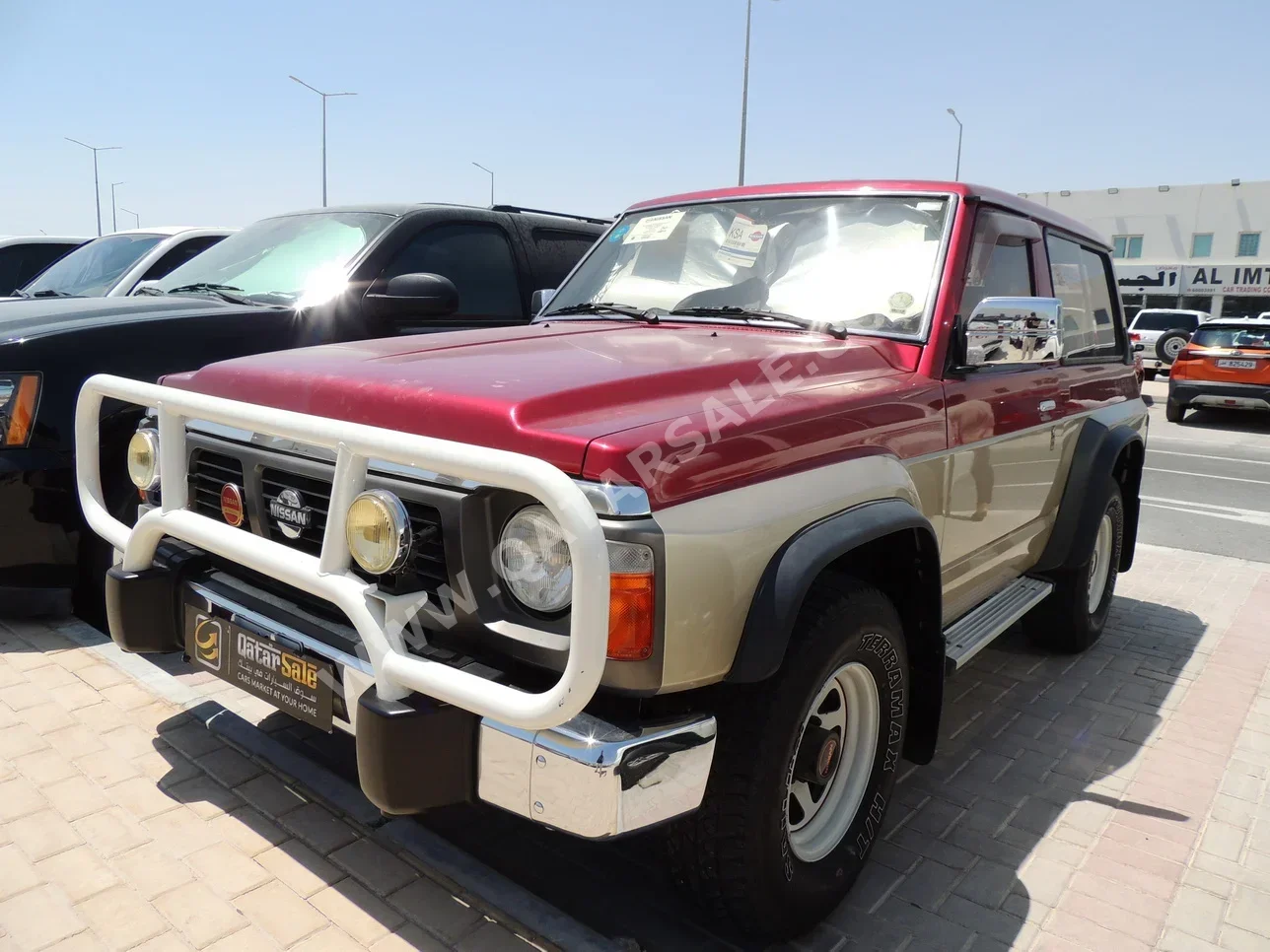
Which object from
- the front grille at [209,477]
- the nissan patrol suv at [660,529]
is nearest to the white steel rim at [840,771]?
the nissan patrol suv at [660,529]

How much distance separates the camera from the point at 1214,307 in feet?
125

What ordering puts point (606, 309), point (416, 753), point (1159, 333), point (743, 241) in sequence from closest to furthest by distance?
point (416, 753), point (743, 241), point (606, 309), point (1159, 333)

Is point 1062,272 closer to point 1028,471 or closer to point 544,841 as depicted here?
point 1028,471

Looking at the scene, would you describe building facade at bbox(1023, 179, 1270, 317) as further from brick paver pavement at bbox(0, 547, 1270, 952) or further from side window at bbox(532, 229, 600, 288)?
brick paver pavement at bbox(0, 547, 1270, 952)

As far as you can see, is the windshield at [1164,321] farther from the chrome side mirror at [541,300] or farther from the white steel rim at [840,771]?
the white steel rim at [840,771]

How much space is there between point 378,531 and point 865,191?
2.23 meters

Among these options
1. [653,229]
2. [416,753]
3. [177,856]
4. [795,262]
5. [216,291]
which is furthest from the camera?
[216,291]

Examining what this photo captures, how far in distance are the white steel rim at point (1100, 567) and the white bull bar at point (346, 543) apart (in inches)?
151

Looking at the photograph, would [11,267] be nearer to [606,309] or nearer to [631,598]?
[606,309]

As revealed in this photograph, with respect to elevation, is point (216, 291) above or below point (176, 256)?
below

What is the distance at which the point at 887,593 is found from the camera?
8.98 ft

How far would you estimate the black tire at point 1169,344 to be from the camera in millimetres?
21188

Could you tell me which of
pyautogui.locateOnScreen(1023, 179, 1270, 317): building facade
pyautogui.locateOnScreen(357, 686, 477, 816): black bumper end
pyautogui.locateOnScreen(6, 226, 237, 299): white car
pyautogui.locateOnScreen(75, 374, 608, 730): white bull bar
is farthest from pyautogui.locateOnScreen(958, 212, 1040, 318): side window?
pyautogui.locateOnScreen(1023, 179, 1270, 317): building facade

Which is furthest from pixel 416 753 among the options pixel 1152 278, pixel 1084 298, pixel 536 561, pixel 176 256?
pixel 1152 278
